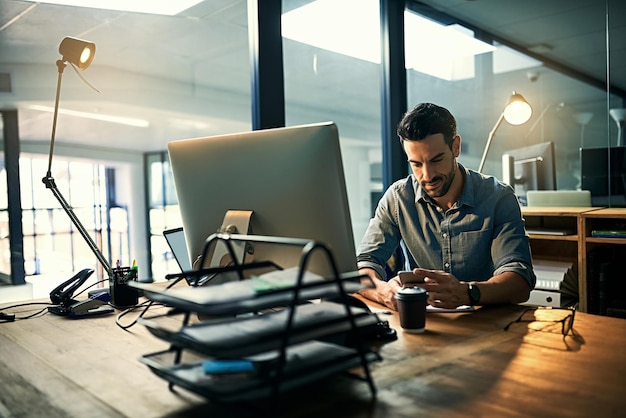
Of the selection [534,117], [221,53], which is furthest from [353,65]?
[534,117]

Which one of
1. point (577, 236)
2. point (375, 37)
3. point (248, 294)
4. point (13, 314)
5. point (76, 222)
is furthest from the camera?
point (375, 37)

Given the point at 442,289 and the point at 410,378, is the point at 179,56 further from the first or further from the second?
the point at 410,378

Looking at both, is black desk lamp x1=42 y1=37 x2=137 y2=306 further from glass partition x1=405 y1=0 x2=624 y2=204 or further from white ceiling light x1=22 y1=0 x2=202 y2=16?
glass partition x1=405 y1=0 x2=624 y2=204

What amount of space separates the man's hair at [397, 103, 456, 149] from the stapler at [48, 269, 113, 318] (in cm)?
116

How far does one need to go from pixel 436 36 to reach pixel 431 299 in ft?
9.71

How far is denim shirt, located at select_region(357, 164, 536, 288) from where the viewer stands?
74.5 inches

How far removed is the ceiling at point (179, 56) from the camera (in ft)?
8.41

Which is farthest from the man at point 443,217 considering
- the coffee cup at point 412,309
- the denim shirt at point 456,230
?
the coffee cup at point 412,309

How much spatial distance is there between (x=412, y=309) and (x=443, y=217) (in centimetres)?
80

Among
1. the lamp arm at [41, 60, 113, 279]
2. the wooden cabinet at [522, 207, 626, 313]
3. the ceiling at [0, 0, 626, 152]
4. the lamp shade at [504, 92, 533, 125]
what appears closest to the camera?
the lamp arm at [41, 60, 113, 279]

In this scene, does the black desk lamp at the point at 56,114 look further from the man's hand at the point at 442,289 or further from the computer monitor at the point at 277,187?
the man's hand at the point at 442,289

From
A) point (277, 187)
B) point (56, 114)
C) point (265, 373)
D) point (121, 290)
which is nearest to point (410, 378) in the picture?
point (265, 373)

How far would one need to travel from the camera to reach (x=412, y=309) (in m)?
1.31

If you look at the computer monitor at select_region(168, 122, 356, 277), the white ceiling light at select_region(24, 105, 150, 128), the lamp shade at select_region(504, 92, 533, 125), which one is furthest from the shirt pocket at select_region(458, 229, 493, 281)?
the white ceiling light at select_region(24, 105, 150, 128)
